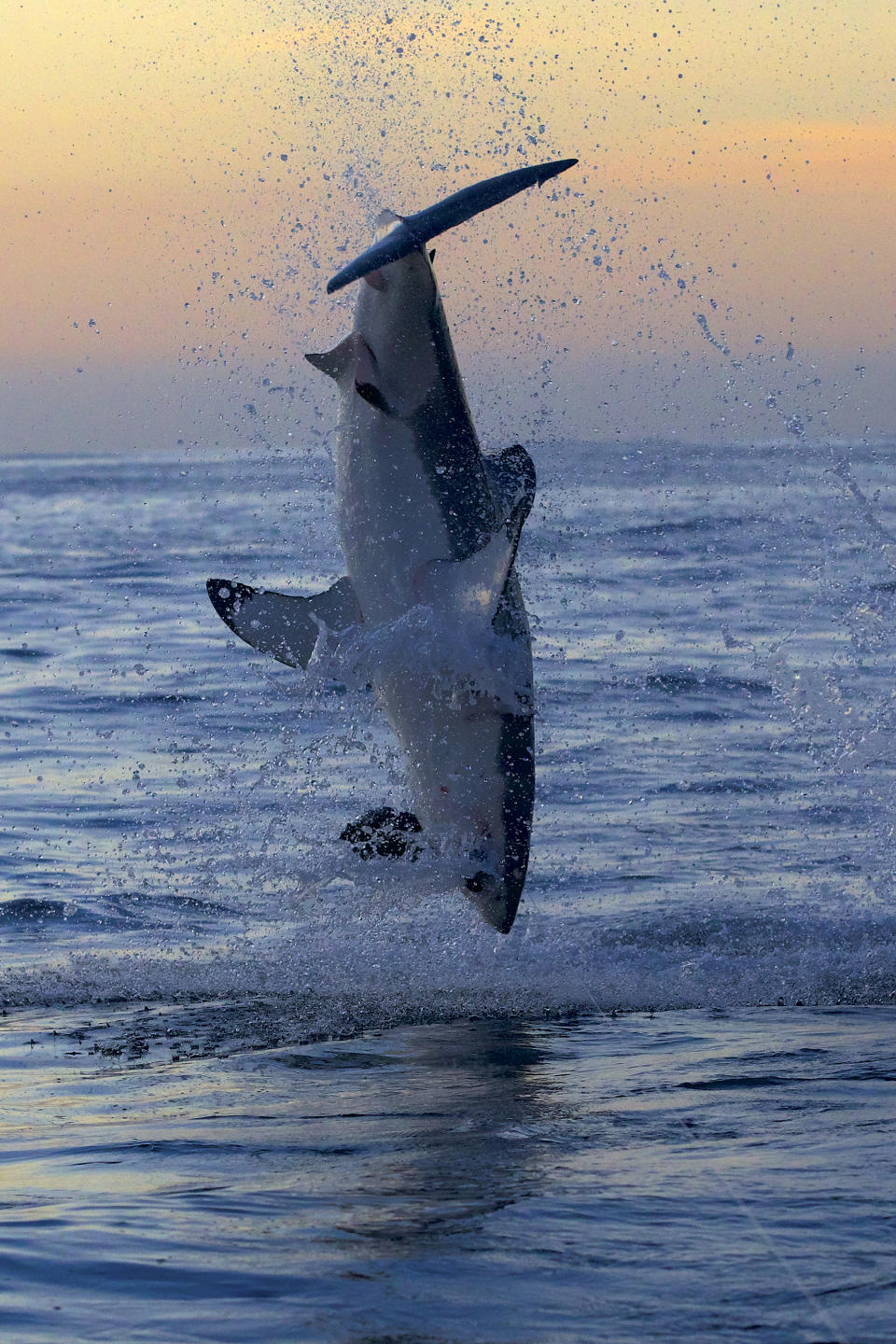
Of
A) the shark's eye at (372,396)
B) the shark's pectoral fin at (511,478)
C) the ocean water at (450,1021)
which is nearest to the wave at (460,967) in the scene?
the ocean water at (450,1021)

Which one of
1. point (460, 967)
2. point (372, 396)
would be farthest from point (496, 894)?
point (372, 396)

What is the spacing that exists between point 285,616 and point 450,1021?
7.83ft

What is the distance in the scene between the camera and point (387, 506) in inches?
321

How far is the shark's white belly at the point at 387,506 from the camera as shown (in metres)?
8.12

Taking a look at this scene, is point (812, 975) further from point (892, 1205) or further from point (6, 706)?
point (6, 706)

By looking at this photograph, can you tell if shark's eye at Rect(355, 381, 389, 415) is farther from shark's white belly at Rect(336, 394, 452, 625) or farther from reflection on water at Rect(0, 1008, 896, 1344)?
reflection on water at Rect(0, 1008, 896, 1344)

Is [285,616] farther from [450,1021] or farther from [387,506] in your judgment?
[450,1021]

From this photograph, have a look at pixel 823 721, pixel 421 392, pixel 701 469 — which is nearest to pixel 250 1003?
pixel 421 392

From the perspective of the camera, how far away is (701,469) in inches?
A: 3679

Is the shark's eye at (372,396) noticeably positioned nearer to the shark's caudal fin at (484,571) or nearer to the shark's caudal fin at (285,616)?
the shark's caudal fin at (484,571)

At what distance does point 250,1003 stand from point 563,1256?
12.8ft

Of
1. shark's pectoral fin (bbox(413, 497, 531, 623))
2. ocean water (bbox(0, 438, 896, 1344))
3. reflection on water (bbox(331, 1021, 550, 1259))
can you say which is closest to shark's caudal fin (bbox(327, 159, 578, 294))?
shark's pectoral fin (bbox(413, 497, 531, 623))

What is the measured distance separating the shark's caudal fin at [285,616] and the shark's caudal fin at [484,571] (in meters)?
0.49

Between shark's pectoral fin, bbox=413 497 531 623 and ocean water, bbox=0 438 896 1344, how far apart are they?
72 cm
